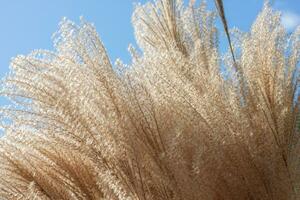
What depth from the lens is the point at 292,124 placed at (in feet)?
4.27

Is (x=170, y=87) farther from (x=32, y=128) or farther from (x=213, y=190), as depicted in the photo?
(x=32, y=128)

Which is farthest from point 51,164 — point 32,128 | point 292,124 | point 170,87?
point 292,124

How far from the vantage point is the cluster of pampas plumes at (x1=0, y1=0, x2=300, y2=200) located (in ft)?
3.47

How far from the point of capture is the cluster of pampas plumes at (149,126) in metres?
1.06

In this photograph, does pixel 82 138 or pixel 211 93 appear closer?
pixel 82 138

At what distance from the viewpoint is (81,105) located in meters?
1.07

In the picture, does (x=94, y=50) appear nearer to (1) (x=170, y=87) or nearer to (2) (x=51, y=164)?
(1) (x=170, y=87)

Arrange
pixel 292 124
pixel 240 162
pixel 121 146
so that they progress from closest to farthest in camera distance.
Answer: pixel 121 146
pixel 240 162
pixel 292 124

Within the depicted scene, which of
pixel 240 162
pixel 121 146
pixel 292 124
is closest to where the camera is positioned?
pixel 121 146

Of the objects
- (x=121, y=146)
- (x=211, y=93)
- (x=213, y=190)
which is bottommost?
(x=213, y=190)

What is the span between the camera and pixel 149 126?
1.09 meters

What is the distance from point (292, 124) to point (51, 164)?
0.60m

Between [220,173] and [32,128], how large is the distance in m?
0.45

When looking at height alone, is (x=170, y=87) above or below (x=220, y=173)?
above
